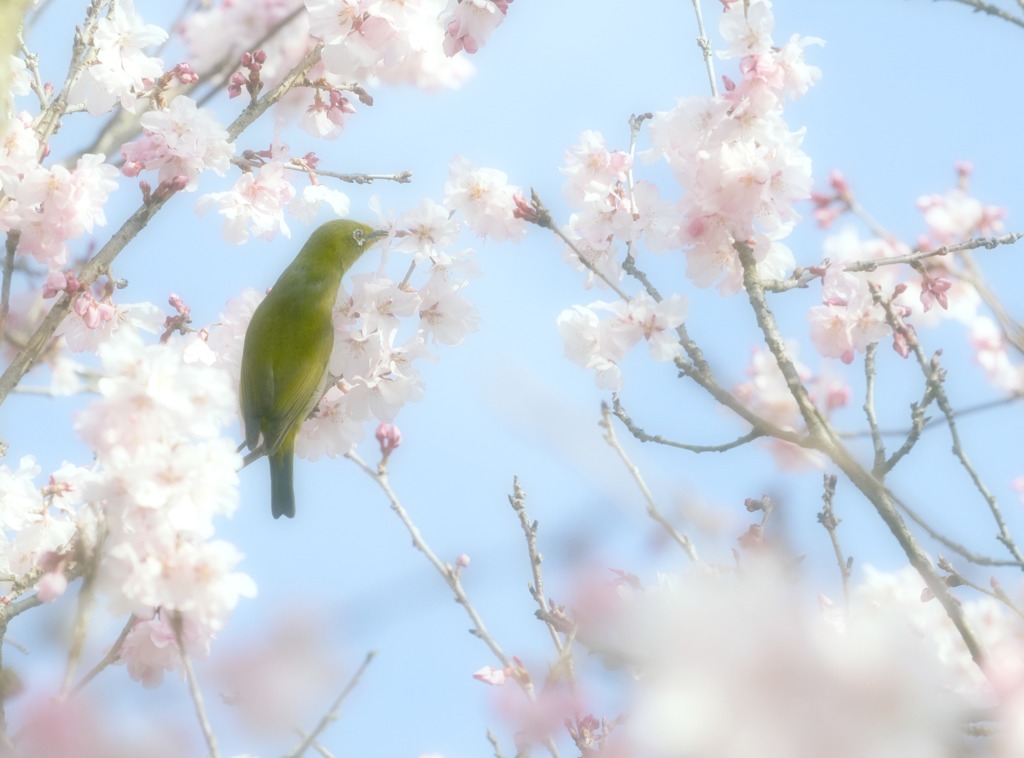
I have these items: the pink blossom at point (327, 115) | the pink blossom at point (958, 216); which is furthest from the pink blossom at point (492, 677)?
the pink blossom at point (958, 216)

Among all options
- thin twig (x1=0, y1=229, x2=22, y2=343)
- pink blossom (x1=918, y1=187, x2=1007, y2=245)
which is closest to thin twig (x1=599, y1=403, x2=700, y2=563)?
thin twig (x1=0, y1=229, x2=22, y2=343)

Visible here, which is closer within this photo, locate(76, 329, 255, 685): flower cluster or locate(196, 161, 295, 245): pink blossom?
locate(76, 329, 255, 685): flower cluster

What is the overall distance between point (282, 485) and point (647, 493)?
144cm

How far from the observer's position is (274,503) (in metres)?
3.62

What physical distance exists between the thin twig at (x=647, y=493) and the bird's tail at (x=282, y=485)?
117 centimetres

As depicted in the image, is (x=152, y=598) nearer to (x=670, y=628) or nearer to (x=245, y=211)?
(x=670, y=628)

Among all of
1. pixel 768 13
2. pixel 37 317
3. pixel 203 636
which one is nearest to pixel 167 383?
pixel 203 636

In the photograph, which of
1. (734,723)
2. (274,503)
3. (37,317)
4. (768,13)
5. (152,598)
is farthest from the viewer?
(37,317)

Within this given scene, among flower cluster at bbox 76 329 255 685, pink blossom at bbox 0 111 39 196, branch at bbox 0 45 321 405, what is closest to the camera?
flower cluster at bbox 76 329 255 685

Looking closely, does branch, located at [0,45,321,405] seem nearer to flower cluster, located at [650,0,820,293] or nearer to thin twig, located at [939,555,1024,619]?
flower cluster, located at [650,0,820,293]

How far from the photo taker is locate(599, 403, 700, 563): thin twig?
2.51 metres

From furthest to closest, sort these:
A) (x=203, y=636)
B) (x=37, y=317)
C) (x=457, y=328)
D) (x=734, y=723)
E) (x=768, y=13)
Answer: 1. (x=37, y=317)
2. (x=457, y=328)
3. (x=768, y=13)
4. (x=203, y=636)
5. (x=734, y=723)

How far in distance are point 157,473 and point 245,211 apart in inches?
67.1

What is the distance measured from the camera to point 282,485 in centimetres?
360
